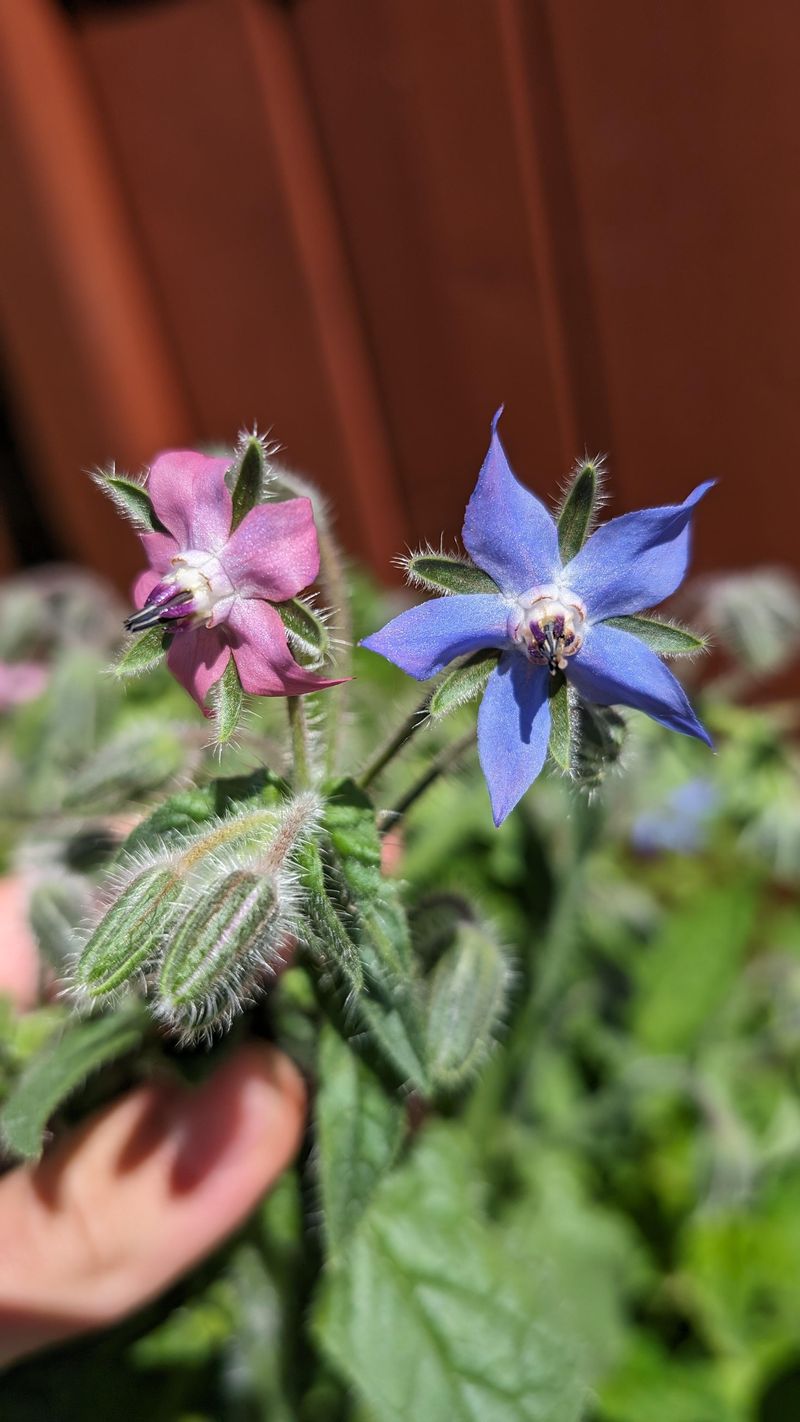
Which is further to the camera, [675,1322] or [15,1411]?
[675,1322]

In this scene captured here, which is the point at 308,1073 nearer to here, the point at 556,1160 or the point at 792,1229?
the point at 556,1160

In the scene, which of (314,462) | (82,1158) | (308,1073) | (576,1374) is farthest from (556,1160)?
(314,462)

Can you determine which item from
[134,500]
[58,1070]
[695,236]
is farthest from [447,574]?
[695,236]

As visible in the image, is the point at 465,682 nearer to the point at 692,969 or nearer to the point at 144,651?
the point at 144,651

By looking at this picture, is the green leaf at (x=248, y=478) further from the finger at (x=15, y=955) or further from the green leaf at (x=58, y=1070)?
the finger at (x=15, y=955)

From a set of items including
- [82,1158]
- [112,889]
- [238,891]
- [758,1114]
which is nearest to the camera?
[238,891]

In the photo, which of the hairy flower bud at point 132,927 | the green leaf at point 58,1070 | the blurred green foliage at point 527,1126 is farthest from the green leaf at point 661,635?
the green leaf at point 58,1070

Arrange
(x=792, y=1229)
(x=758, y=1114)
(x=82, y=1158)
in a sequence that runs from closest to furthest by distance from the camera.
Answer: (x=82, y=1158), (x=792, y=1229), (x=758, y=1114)

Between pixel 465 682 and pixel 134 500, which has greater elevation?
pixel 134 500
